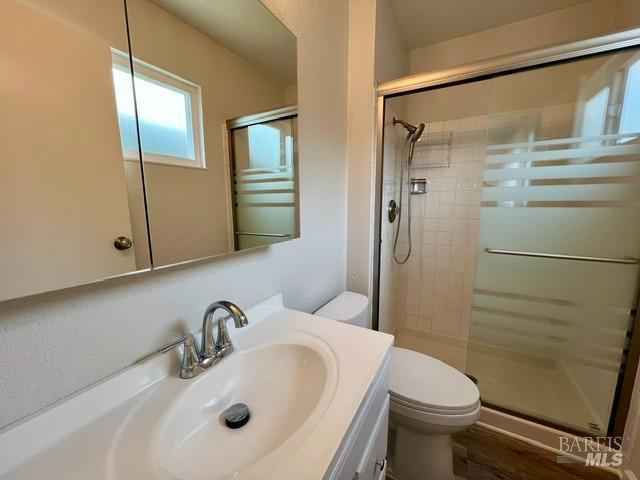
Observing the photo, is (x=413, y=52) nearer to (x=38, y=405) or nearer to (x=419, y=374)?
(x=419, y=374)

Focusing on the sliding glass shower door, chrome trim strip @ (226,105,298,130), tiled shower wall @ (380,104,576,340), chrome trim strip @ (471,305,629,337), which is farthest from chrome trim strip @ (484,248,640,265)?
chrome trim strip @ (226,105,298,130)

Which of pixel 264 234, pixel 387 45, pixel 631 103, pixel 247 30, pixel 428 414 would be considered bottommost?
pixel 428 414

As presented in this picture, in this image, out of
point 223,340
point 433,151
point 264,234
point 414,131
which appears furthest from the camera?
point 433,151

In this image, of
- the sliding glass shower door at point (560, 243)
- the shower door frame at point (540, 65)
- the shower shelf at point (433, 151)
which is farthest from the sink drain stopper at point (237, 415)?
the shower shelf at point (433, 151)

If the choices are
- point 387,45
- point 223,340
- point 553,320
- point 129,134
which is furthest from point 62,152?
point 553,320

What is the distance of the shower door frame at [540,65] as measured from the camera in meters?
1.07

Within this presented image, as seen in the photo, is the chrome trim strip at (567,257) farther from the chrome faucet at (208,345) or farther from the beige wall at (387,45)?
the chrome faucet at (208,345)

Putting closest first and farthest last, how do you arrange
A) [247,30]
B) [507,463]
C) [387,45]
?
[247,30] < [507,463] < [387,45]

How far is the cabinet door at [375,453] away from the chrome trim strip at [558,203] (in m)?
1.34

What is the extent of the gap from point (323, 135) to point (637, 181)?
4.95ft

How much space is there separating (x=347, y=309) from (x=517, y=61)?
145 cm

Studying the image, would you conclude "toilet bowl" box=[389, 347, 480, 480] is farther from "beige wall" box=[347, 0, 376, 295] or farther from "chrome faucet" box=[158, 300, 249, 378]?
"chrome faucet" box=[158, 300, 249, 378]

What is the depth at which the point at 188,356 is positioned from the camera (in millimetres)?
645

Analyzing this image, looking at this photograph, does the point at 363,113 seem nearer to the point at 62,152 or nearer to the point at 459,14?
the point at 459,14
